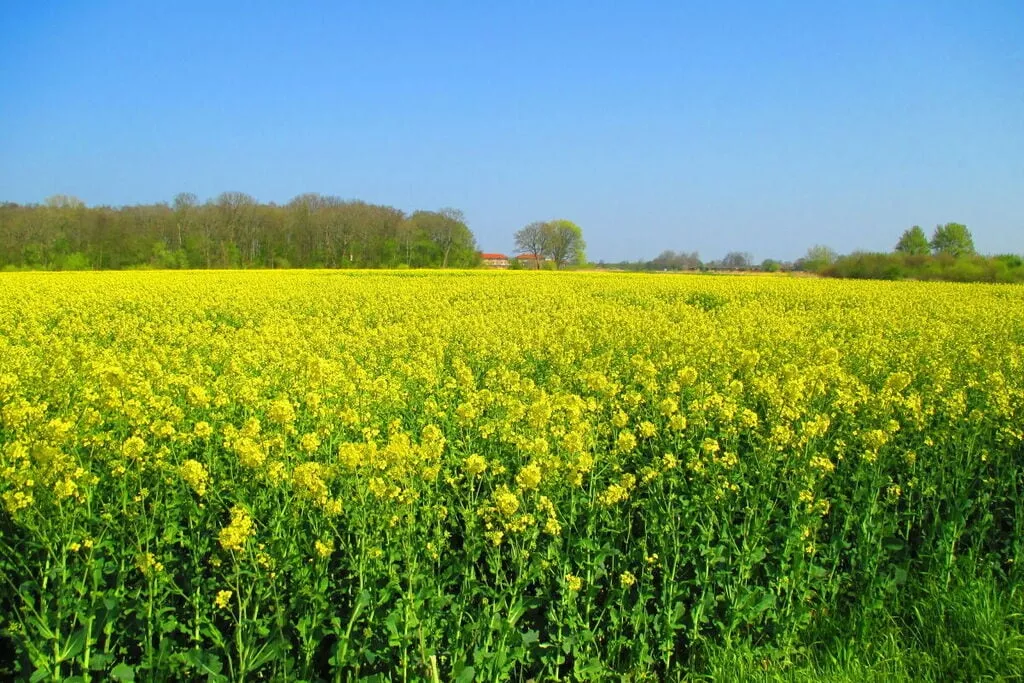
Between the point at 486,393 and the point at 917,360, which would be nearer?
the point at 486,393

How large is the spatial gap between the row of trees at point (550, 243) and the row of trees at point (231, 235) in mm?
6733

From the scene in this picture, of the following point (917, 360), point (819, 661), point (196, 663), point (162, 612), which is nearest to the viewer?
point (196, 663)

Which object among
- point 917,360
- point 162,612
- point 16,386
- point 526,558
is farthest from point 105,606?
point 917,360

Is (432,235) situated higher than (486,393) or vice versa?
(432,235)

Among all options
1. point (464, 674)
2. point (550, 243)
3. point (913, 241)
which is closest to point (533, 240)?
point (550, 243)

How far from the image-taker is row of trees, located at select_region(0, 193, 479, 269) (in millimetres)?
54000

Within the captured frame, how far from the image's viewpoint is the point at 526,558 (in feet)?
11.2

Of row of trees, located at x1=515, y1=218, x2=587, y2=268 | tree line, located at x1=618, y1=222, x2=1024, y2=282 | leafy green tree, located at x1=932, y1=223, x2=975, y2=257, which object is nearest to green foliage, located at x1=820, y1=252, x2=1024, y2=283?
tree line, located at x1=618, y1=222, x2=1024, y2=282

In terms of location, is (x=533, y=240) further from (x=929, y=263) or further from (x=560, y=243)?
(x=929, y=263)

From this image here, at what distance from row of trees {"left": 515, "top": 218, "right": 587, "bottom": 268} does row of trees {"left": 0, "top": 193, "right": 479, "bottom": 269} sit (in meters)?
6.73

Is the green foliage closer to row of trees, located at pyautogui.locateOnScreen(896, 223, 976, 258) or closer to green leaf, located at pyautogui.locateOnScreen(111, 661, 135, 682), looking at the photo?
row of trees, located at pyautogui.locateOnScreen(896, 223, 976, 258)

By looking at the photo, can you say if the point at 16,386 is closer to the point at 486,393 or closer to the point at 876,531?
the point at 486,393

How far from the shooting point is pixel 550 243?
244ft

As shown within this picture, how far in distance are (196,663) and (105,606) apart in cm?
53
